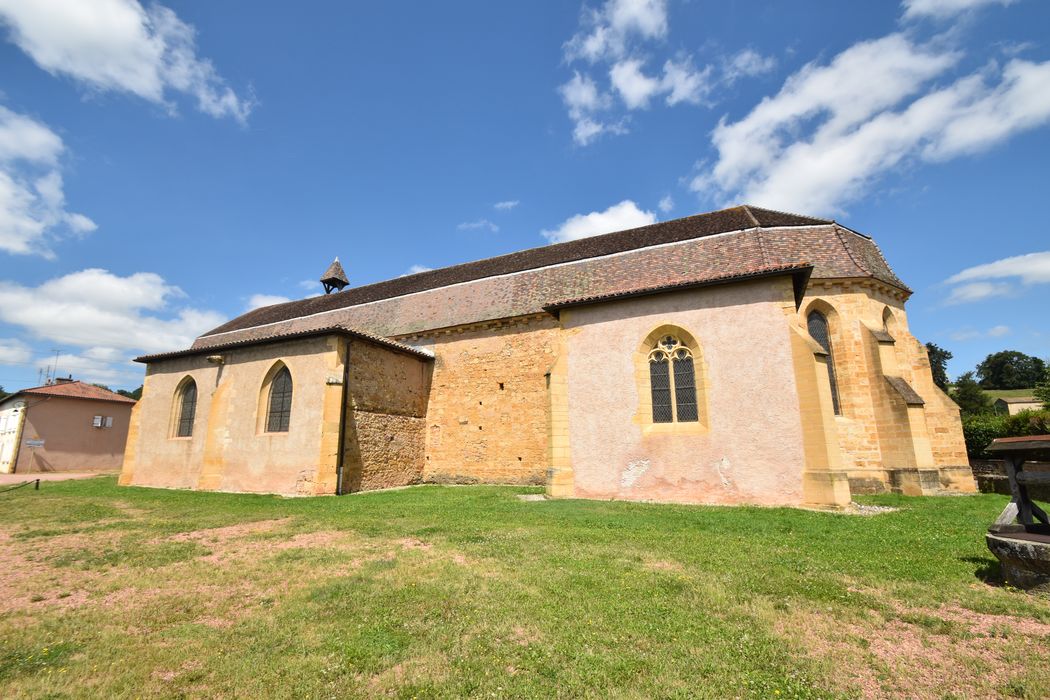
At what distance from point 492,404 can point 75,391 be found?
28.4 meters

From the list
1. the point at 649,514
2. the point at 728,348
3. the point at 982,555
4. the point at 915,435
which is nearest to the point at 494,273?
the point at 728,348

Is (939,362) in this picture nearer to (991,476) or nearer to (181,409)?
(991,476)

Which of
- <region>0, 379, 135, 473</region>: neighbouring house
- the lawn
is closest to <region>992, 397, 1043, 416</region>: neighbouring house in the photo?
the lawn

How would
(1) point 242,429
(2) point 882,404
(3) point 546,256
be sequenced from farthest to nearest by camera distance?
(3) point 546,256, (1) point 242,429, (2) point 882,404

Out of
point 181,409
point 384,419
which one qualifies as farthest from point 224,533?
point 181,409

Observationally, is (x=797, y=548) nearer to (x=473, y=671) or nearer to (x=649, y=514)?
(x=649, y=514)

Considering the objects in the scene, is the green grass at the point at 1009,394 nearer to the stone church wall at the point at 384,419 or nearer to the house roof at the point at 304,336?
the stone church wall at the point at 384,419

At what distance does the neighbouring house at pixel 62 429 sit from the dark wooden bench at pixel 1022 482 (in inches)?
1519

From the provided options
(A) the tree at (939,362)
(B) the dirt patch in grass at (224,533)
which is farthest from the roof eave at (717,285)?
(A) the tree at (939,362)

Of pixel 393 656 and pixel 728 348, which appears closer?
pixel 393 656

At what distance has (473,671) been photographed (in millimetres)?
3031

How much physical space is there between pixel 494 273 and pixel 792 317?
12935 mm

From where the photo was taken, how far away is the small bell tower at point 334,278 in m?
30.4

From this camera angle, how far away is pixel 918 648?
135 inches
